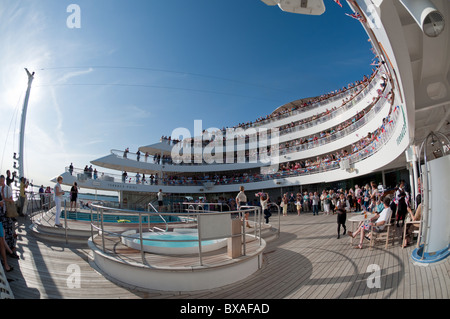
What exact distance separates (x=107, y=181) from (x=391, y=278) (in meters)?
23.6

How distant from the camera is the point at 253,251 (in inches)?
169

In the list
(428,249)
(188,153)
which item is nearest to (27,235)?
(428,249)

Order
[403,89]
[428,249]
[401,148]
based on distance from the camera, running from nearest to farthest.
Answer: [428,249]
[403,89]
[401,148]

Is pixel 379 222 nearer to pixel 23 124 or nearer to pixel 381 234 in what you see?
pixel 381 234

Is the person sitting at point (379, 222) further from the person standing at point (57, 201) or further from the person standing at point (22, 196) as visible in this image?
the person standing at point (22, 196)

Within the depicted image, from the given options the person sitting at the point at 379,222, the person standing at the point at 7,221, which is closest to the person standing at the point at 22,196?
the person standing at the point at 7,221

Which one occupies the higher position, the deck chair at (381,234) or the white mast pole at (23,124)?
the white mast pole at (23,124)

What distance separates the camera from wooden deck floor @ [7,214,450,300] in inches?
126

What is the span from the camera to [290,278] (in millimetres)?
3885

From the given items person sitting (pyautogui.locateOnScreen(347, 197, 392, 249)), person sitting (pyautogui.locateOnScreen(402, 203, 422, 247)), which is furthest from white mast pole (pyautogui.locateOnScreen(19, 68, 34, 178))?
person sitting (pyautogui.locateOnScreen(402, 203, 422, 247))

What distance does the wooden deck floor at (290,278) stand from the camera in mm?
3195

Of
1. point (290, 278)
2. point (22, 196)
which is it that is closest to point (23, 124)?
point (22, 196)

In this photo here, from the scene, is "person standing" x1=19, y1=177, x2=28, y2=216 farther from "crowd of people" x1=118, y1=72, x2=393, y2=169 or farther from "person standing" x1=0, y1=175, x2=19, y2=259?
"crowd of people" x1=118, y1=72, x2=393, y2=169
